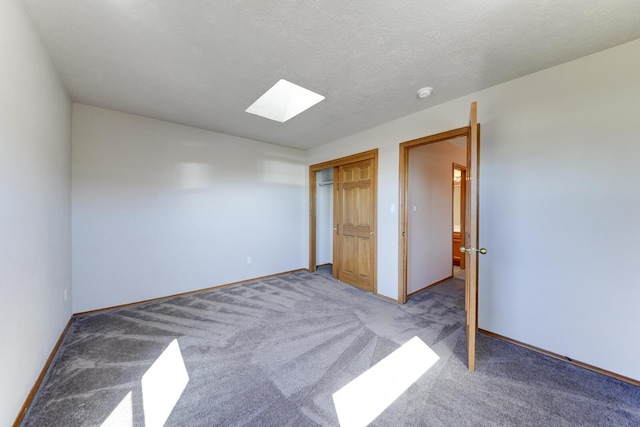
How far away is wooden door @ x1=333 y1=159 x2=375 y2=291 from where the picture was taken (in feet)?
11.4

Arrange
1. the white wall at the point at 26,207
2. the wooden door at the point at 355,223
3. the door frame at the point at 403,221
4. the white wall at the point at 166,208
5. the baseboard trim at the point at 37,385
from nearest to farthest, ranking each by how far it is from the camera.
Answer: the white wall at the point at 26,207 → the baseboard trim at the point at 37,385 → the white wall at the point at 166,208 → the door frame at the point at 403,221 → the wooden door at the point at 355,223

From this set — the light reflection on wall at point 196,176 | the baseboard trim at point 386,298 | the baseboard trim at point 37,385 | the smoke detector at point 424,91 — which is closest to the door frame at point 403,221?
the baseboard trim at point 386,298

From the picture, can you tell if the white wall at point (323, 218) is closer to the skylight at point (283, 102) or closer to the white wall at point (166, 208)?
the white wall at point (166, 208)

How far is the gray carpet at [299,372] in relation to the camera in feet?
4.52

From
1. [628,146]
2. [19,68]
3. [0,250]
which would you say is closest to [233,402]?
[0,250]

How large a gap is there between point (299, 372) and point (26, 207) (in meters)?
2.20

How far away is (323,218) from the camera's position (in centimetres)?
505

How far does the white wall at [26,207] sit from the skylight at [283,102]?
1.69 m

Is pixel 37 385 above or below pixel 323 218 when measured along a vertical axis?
below

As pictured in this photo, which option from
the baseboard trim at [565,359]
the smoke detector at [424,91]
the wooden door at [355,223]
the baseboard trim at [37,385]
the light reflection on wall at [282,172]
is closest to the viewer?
the baseboard trim at [37,385]

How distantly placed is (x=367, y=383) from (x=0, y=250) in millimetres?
2325

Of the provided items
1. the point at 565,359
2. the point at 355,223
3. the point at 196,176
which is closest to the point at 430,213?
the point at 355,223

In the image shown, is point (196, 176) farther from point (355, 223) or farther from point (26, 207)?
point (355, 223)

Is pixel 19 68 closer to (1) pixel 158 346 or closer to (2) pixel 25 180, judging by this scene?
(2) pixel 25 180
